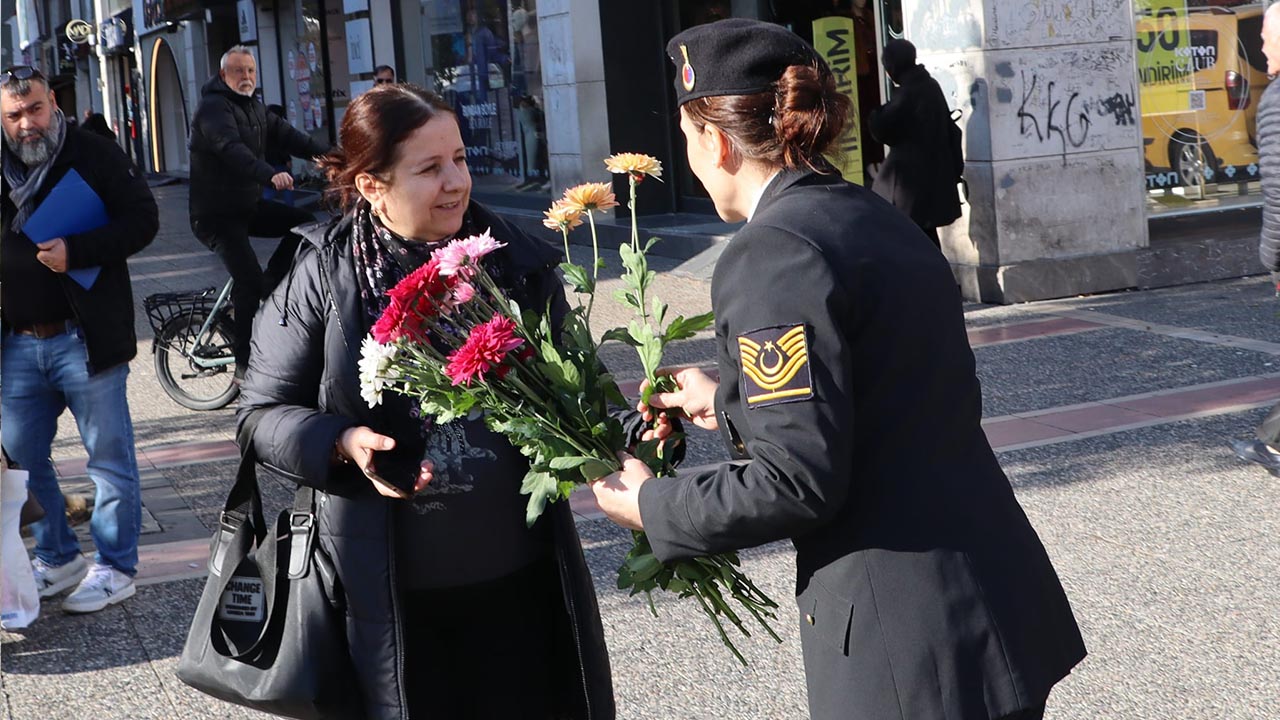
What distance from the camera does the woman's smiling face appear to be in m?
2.97

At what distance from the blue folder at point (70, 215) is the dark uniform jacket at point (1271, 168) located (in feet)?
15.2

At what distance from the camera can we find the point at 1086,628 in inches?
185

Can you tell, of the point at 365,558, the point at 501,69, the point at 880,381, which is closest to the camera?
the point at 880,381

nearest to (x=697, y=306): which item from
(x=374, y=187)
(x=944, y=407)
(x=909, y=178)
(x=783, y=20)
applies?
(x=909, y=178)

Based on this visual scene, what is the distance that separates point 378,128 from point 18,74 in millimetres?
2639

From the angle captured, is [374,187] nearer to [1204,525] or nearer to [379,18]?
[1204,525]

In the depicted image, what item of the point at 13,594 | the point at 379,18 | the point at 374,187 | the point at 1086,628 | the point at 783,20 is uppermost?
the point at 379,18

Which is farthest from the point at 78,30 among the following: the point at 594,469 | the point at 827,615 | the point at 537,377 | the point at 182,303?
the point at 827,615

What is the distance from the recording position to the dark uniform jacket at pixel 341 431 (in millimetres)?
2824

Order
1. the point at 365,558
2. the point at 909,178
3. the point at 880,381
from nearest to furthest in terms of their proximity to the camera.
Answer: the point at 880,381, the point at 365,558, the point at 909,178

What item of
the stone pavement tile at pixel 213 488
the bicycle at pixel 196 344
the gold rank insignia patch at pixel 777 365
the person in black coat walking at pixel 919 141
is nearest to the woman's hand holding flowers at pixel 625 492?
the gold rank insignia patch at pixel 777 365

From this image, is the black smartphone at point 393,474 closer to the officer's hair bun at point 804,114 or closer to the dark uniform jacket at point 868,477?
the dark uniform jacket at point 868,477

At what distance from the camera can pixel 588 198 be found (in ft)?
8.80

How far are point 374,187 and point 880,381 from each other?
1.36m
